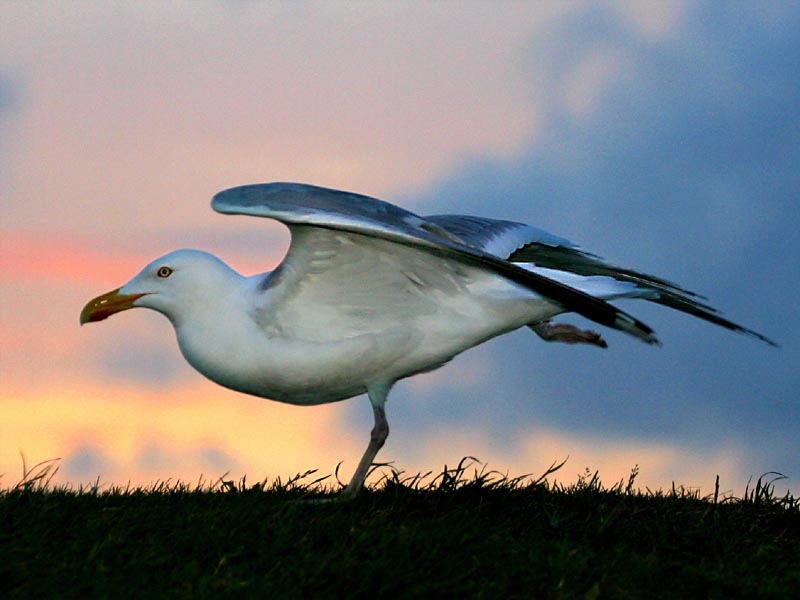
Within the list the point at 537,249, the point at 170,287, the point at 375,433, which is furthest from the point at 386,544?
the point at 537,249

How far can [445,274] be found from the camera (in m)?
6.60

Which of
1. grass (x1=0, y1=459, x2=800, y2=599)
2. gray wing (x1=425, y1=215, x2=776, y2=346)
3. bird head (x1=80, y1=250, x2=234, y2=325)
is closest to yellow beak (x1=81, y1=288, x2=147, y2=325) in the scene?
bird head (x1=80, y1=250, x2=234, y2=325)

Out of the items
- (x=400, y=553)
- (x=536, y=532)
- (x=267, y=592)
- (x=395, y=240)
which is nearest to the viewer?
(x=267, y=592)

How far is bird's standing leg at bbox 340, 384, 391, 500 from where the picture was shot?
690 cm

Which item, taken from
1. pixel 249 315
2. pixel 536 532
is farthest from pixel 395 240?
pixel 536 532

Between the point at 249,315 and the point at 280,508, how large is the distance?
124 cm

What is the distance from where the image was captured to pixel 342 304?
6.68 m

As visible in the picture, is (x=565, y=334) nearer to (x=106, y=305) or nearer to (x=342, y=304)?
(x=342, y=304)

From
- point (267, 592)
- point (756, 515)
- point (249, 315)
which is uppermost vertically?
point (249, 315)

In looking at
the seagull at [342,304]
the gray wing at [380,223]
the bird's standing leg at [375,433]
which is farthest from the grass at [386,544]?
the gray wing at [380,223]

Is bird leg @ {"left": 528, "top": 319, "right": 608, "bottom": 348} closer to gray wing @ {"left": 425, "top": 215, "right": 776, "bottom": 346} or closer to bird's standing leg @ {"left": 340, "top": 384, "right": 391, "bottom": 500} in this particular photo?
gray wing @ {"left": 425, "top": 215, "right": 776, "bottom": 346}

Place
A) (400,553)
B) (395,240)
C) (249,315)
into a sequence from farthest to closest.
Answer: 1. (249,315)
2. (395,240)
3. (400,553)

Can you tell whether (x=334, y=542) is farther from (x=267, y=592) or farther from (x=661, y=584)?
(x=661, y=584)

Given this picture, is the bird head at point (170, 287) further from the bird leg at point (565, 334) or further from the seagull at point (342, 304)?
the bird leg at point (565, 334)
